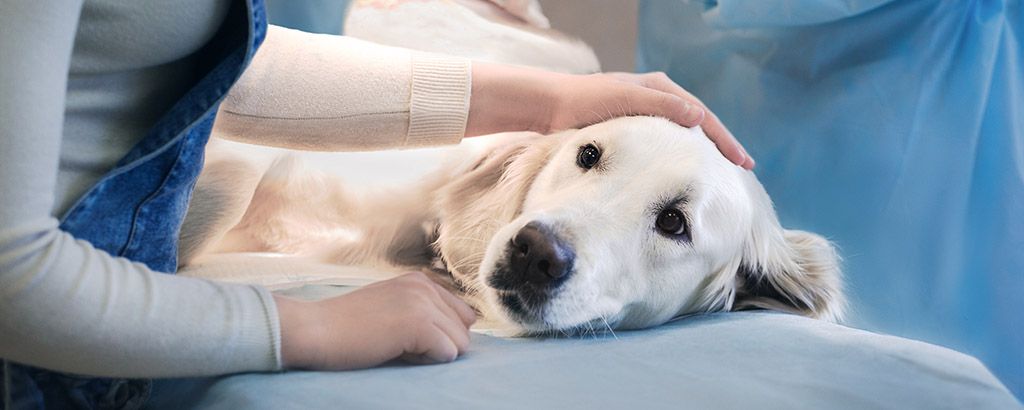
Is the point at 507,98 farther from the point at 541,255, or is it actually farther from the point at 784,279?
the point at 784,279

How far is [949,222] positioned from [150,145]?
1.32 meters

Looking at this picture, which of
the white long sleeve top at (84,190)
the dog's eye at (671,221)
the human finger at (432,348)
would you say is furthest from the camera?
the dog's eye at (671,221)

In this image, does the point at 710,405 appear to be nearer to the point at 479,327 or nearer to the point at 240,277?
the point at 479,327

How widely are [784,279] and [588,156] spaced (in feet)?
1.43

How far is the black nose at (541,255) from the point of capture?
1.04 m

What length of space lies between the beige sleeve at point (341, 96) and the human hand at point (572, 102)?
0.20 ft

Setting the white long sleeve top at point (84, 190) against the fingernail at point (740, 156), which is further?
the fingernail at point (740, 156)

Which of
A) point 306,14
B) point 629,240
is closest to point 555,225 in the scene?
point 629,240

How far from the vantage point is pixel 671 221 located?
1.20 m

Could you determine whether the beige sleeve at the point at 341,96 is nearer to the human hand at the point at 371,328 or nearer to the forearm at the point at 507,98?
the forearm at the point at 507,98

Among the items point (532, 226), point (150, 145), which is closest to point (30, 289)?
point (150, 145)

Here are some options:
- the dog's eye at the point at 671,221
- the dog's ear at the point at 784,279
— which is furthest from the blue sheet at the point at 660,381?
the dog's ear at the point at 784,279

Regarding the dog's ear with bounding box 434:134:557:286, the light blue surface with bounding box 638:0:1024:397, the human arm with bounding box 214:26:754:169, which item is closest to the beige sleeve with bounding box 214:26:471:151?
the human arm with bounding box 214:26:754:169

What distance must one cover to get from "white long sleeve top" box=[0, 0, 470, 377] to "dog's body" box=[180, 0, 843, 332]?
1.53 feet
